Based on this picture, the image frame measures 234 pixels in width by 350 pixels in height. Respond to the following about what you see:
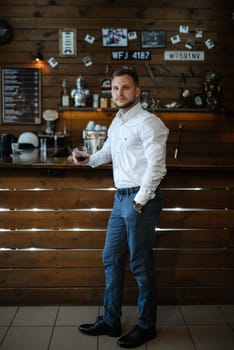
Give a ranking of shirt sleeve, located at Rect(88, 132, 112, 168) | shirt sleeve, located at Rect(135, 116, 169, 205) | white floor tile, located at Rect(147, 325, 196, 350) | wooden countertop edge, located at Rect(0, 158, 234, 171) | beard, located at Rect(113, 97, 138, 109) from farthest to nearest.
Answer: wooden countertop edge, located at Rect(0, 158, 234, 171) → shirt sleeve, located at Rect(88, 132, 112, 168) → white floor tile, located at Rect(147, 325, 196, 350) → beard, located at Rect(113, 97, 138, 109) → shirt sleeve, located at Rect(135, 116, 169, 205)

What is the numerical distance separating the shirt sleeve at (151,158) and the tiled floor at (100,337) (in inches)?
35.9

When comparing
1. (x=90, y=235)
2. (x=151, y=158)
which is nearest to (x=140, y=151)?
(x=151, y=158)

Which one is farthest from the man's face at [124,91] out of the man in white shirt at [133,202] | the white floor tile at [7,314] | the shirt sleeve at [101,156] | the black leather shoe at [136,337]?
the white floor tile at [7,314]

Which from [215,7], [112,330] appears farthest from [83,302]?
[215,7]

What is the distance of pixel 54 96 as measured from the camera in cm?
519

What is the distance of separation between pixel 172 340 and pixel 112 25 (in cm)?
383

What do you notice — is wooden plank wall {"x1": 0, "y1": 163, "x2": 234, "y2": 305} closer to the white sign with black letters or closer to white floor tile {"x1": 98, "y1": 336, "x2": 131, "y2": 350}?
white floor tile {"x1": 98, "y1": 336, "x2": 131, "y2": 350}

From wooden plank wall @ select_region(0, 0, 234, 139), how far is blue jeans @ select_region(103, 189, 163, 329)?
3.03 m

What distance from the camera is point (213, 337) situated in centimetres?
254

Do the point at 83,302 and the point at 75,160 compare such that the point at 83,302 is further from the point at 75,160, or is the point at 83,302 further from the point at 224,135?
the point at 224,135

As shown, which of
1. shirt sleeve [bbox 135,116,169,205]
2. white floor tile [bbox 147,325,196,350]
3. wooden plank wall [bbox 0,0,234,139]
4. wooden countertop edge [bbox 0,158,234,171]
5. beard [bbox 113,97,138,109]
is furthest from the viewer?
wooden plank wall [bbox 0,0,234,139]

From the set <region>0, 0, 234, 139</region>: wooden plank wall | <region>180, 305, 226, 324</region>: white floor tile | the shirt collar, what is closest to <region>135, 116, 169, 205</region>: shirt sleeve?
the shirt collar

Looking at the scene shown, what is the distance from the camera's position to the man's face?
230 centimetres

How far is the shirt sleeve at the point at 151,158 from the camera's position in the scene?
222 cm
